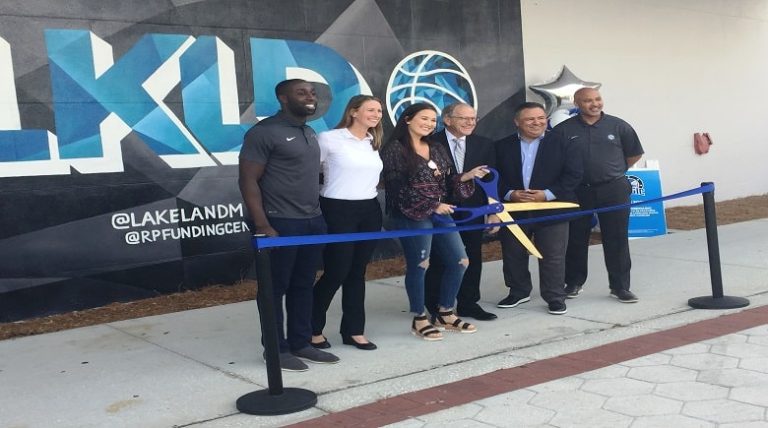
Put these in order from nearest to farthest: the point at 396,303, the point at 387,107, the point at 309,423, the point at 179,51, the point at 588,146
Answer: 1. the point at 309,423
2. the point at 588,146
3. the point at 396,303
4. the point at 179,51
5. the point at 387,107

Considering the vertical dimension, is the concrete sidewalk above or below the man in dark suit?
below

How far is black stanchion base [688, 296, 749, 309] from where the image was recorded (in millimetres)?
6061

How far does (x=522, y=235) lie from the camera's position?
6016mm

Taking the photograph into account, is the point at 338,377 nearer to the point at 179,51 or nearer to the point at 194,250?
the point at 194,250

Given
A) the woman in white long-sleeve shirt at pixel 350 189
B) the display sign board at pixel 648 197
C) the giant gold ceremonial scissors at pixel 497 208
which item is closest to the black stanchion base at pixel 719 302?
the giant gold ceremonial scissors at pixel 497 208

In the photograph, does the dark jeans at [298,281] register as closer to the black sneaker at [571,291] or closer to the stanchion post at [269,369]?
the stanchion post at [269,369]

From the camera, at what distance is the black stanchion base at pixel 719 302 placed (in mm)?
6061

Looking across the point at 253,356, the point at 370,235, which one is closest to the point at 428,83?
the point at 370,235

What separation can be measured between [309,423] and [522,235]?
2.69 m

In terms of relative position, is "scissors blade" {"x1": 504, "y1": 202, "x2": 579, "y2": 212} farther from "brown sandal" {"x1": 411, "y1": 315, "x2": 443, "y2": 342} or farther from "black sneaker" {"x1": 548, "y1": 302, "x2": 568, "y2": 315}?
"brown sandal" {"x1": 411, "y1": 315, "x2": 443, "y2": 342}

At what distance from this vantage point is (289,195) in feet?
15.5

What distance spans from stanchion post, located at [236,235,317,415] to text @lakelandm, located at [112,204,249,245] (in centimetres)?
340

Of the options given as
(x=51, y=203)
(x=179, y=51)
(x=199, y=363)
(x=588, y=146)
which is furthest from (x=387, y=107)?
(x=199, y=363)

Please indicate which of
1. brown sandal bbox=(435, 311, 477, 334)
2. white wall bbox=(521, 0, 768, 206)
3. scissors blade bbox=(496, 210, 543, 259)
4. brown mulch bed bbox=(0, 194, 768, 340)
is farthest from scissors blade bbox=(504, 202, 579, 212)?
white wall bbox=(521, 0, 768, 206)
